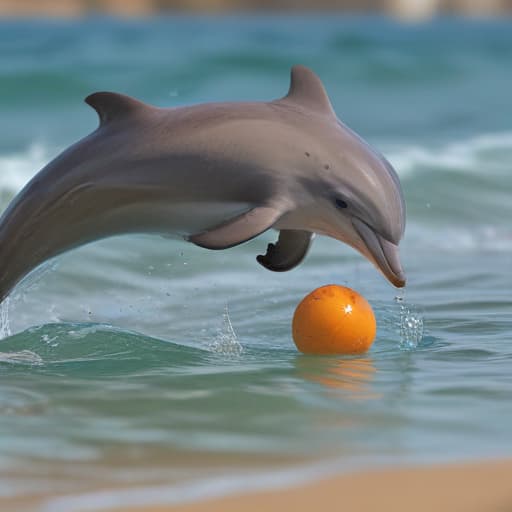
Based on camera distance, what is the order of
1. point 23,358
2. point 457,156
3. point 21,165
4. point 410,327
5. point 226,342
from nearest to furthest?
point 23,358, point 226,342, point 410,327, point 21,165, point 457,156

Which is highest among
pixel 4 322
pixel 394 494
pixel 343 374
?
pixel 4 322

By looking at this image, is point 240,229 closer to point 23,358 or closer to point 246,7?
point 23,358

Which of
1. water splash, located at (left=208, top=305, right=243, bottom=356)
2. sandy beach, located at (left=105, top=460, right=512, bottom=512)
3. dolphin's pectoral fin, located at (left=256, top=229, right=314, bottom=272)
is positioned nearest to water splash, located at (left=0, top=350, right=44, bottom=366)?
water splash, located at (left=208, top=305, right=243, bottom=356)

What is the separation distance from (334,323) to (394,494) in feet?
8.10

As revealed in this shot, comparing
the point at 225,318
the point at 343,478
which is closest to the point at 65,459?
the point at 343,478

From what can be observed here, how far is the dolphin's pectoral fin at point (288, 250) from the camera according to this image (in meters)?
7.22

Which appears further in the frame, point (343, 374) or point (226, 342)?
point (226, 342)

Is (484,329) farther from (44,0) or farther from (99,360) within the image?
(44,0)

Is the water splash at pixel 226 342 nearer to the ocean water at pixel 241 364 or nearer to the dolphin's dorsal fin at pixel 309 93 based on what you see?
the ocean water at pixel 241 364

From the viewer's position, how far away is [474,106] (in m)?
25.8

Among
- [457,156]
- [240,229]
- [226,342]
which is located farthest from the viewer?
[457,156]

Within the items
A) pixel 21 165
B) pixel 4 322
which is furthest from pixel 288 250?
pixel 21 165

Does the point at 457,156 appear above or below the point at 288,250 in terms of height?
above

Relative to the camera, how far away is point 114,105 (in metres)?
6.88
